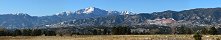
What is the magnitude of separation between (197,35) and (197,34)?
140 mm

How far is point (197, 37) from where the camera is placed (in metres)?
57.8

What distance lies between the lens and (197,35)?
57906mm

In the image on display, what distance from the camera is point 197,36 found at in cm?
5788

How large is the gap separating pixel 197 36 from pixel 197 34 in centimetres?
27

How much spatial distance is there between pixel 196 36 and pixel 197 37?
22 cm

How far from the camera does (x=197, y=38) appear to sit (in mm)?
57844

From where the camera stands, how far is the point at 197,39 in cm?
5791

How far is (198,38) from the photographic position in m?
57.8

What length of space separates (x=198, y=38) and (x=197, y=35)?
402 mm

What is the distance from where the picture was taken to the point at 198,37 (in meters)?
57.8

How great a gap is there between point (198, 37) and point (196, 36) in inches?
12.2

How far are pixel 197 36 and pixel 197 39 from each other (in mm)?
381

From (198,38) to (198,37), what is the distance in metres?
0.13

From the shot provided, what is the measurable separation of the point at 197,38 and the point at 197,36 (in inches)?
10.0
